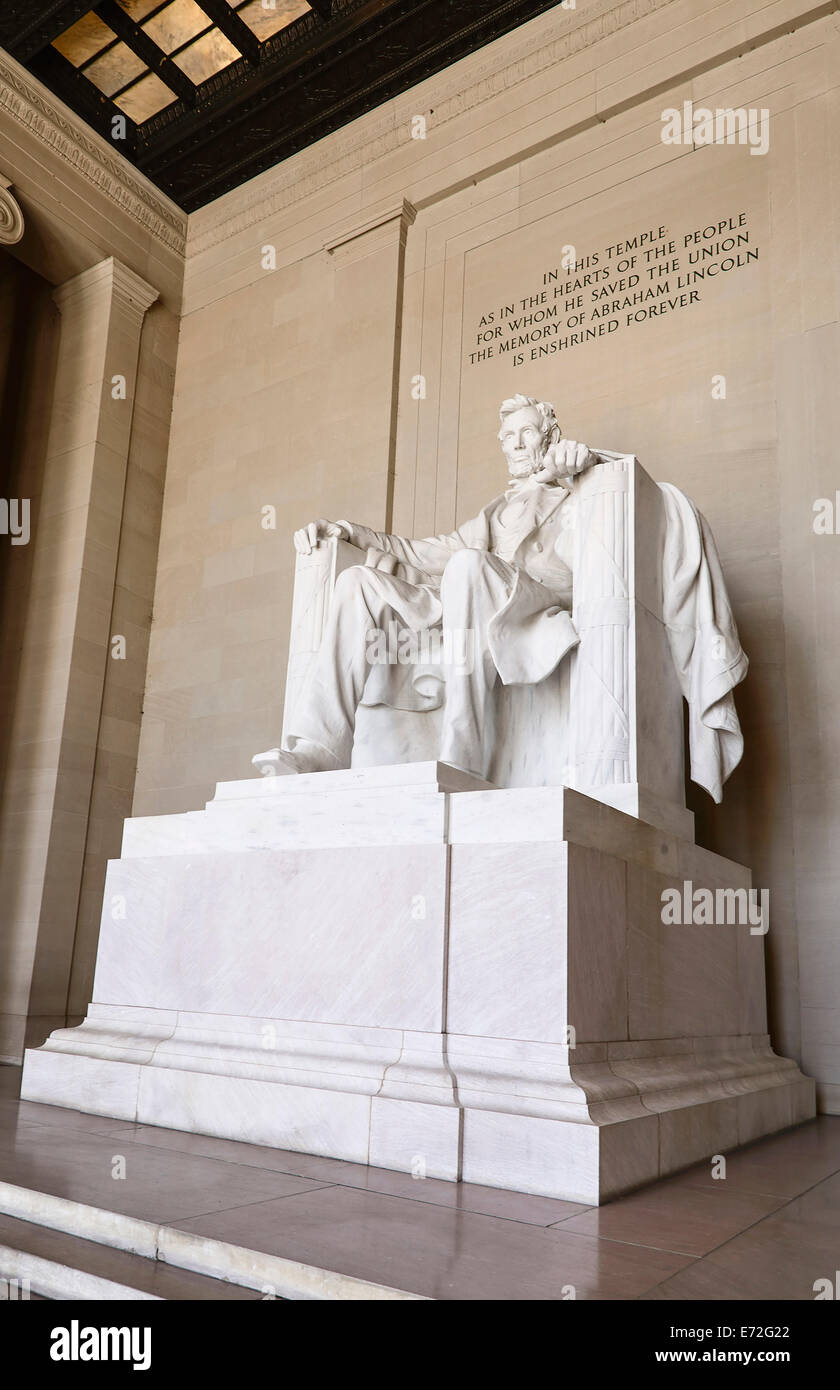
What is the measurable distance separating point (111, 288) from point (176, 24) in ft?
5.70

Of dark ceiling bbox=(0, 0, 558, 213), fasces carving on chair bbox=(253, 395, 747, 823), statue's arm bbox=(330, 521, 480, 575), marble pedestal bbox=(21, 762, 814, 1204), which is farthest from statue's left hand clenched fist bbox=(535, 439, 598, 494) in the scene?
dark ceiling bbox=(0, 0, 558, 213)

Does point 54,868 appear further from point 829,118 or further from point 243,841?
point 829,118

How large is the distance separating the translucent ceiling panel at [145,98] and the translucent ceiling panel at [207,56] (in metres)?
0.22

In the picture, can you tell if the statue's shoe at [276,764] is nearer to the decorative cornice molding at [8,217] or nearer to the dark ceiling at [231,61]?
the decorative cornice molding at [8,217]

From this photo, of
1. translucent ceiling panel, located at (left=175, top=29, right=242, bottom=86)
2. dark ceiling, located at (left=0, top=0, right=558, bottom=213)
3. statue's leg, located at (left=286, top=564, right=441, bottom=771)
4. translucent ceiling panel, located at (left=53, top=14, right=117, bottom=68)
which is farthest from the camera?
translucent ceiling panel, located at (left=175, top=29, right=242, bottom=86)

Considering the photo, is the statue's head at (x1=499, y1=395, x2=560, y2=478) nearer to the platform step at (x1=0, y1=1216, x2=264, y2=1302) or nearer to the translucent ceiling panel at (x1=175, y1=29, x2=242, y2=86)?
the platform step at (x1=0, y1=1216, x2=264, y2=1302)

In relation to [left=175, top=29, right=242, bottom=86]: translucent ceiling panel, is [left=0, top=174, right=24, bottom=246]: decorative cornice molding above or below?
below

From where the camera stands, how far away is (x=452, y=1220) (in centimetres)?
226

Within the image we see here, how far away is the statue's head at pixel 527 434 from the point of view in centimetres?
483

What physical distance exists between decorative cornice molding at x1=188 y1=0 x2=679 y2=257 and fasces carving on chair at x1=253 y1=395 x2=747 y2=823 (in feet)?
12.4

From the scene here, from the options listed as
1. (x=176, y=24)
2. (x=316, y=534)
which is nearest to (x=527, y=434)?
(x=316, y=534)

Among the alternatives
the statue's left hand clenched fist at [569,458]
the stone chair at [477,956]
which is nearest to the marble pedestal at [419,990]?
the stone chair at [477,956]

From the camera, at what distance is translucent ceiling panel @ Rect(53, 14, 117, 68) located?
7.27 m

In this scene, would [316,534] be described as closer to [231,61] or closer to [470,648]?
[470,648]
